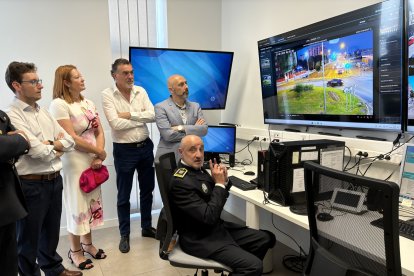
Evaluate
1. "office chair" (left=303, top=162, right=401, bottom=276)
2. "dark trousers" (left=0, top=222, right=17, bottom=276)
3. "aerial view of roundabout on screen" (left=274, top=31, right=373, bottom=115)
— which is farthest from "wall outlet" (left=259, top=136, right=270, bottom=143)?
"dark trousers" (left=0, top=222, right=17, bottom=276)

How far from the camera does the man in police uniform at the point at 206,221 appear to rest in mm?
1678

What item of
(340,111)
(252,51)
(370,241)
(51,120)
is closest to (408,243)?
(370,241)

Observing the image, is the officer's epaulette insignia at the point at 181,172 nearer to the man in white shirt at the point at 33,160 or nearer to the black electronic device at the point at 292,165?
the black electronic device at the point at 292,165

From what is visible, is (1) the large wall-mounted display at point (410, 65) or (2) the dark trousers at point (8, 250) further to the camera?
(1) the large wall-mounted display at point (410, 65)

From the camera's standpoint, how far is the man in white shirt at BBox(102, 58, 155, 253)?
2.71 m

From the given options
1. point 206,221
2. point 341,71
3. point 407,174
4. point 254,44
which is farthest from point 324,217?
point 254,44

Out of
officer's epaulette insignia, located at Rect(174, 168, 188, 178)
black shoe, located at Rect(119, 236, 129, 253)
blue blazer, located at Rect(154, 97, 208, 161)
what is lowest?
black shoe, located at Rect(119, 236, 129, 253)

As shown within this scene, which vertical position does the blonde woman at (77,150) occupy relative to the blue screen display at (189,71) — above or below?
below

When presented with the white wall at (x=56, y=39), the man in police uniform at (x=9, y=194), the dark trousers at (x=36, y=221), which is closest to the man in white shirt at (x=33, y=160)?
the dark trousers at (x=36, y=221)

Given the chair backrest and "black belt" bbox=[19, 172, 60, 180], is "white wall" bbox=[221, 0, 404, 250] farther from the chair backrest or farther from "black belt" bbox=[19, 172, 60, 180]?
"black belt" bbox=[19, 172, 60, 180]

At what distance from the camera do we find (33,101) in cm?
195

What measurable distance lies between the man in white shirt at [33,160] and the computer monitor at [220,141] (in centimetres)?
159

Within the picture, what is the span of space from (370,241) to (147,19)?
317 cm

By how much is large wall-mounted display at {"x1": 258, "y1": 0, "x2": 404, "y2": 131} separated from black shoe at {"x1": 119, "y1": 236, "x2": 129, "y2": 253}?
182 centimetres
